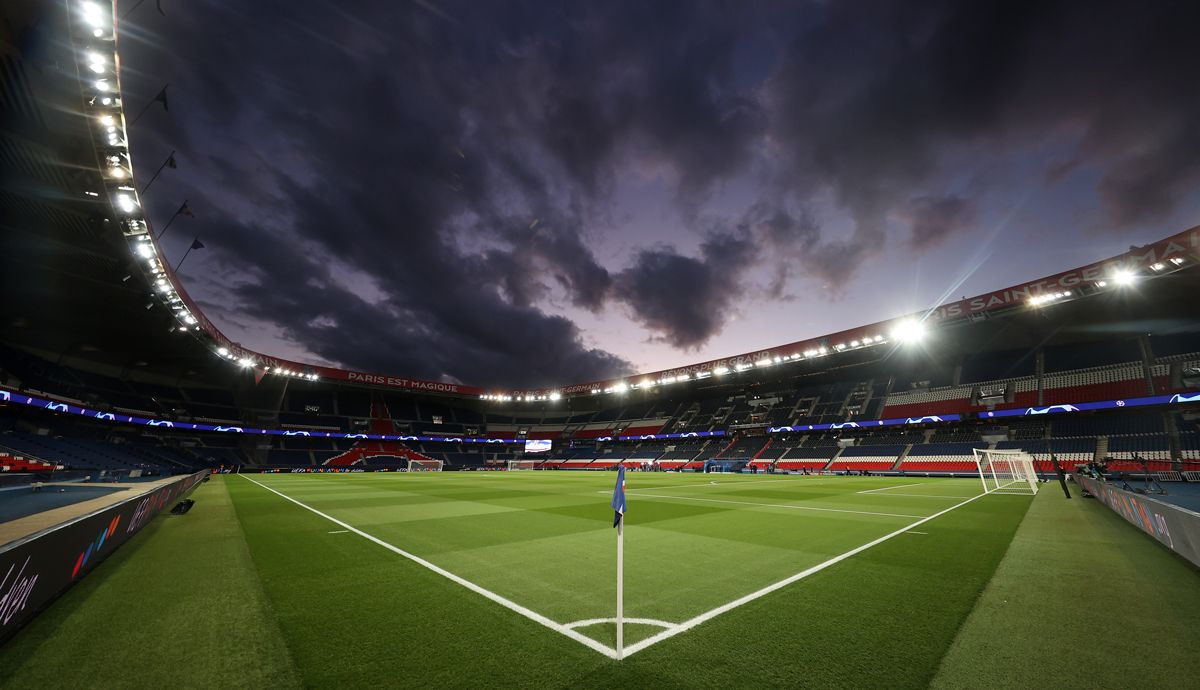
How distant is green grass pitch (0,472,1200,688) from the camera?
3.29 meters

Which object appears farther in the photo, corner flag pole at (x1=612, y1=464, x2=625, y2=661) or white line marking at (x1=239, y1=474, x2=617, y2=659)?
white line marking at (x1=239, y1=474, x2=617, y2=659)

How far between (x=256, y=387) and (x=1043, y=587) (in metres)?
69.3

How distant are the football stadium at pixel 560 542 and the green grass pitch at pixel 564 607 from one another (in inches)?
1.7

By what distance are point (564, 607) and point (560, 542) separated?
12.4ft

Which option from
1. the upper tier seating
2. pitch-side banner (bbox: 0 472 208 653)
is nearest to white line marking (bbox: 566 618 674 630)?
pitch-side banner (bbox: 0 472 208 653)

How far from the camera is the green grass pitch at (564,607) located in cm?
329

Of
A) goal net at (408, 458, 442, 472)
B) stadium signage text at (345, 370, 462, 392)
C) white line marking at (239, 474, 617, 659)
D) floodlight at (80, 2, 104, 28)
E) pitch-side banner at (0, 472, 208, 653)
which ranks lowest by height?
goal net at (408, 458, 442, 472)

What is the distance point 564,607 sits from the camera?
4.74 meters

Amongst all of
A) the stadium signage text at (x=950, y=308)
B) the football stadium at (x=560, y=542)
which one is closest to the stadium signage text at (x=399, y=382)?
→ the stadium signage text at (x=950, y=308)

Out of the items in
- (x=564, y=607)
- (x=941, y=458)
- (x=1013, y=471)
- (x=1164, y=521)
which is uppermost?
(x=1164, y=521)

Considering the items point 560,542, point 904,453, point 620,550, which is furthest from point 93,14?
point 904,453

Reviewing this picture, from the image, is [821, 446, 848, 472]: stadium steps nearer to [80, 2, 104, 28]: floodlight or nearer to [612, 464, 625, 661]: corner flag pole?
[612, 464, 625, 661]: corner flag pole

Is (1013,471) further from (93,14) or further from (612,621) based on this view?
(93,14)

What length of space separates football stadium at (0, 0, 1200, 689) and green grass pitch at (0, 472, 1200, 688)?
0.04m
